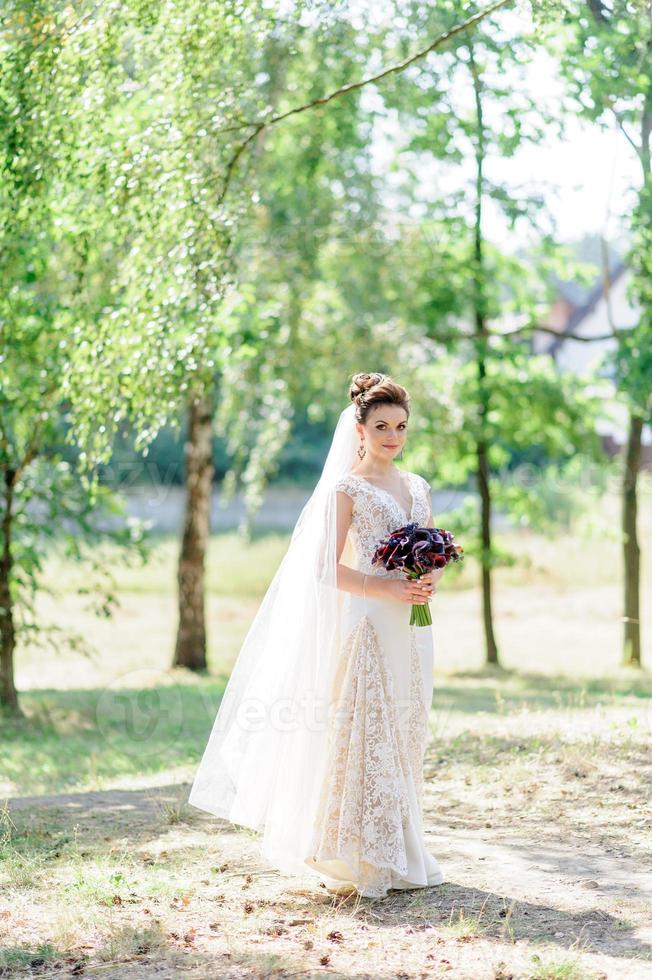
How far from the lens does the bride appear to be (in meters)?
4.86

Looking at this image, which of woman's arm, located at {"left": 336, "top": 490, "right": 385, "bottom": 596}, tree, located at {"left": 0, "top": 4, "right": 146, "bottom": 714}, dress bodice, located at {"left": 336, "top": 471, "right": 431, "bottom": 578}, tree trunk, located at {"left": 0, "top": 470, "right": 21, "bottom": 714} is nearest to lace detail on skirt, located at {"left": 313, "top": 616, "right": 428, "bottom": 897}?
woman's arm, located at {"left": 336, "top": 490, "right": 385, "bottom": 596}

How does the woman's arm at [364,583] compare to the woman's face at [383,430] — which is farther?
the woman's face at [383,430]

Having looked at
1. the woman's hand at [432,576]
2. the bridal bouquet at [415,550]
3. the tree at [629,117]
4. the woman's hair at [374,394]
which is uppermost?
the tree at [629,117]

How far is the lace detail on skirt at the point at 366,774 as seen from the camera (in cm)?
481

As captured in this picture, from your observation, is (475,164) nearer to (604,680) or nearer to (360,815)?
(604,680)

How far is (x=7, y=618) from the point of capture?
37.5 feet

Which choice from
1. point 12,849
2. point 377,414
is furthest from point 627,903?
point 12,849

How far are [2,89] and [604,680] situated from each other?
9705 millimetres

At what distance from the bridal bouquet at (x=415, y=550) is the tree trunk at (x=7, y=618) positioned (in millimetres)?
6965

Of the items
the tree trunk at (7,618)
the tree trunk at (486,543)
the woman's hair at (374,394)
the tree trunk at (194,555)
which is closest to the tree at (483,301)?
the tree trunk at (486,543)

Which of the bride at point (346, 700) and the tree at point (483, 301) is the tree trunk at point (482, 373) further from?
the bride at point (346, 700)

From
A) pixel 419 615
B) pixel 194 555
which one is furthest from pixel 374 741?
pixel 194 555

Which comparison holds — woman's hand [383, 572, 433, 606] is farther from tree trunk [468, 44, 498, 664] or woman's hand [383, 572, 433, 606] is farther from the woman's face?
tree trunk [468, 44, 498, 664]

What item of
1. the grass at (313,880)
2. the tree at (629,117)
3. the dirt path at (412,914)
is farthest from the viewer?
the tree at (629,117)
